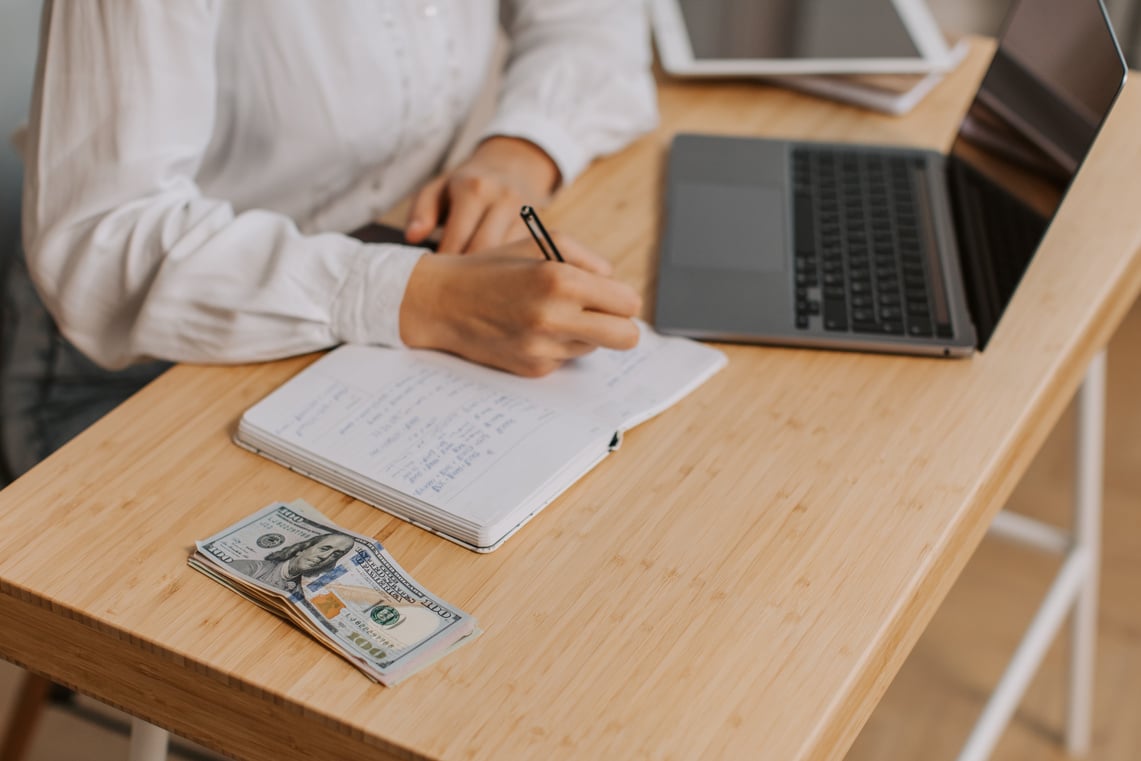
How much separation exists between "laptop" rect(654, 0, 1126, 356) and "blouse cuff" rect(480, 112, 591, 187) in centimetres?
9

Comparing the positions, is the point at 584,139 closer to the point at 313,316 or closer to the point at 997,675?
the point at 313,316

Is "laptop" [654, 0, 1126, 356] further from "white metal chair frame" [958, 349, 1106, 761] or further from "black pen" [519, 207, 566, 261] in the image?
"white metal chair frame" [958, 349, 1106, 761]

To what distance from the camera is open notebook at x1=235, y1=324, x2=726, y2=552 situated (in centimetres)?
80

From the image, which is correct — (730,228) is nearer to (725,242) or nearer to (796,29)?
(725,242)

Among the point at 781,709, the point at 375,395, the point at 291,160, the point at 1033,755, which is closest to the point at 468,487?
the point at 375,395

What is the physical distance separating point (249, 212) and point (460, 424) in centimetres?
27

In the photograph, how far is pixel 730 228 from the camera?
3.63 ft

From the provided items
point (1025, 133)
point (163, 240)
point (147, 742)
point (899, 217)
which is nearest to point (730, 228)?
point (899, 217)

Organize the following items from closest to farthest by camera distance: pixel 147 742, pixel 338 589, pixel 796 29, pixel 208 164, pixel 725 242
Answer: pixel 338 589 → pixel 147 742 → pixel 725 242 → pixel 208 164 → pixel 796 29

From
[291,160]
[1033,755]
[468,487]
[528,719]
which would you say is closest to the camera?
[528,719]

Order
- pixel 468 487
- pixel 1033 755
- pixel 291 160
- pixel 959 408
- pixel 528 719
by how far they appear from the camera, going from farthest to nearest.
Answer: pixel 1033 755 → pixel 291 160 → pixel 959 408 → pixel 468 487 → pixel 528 719

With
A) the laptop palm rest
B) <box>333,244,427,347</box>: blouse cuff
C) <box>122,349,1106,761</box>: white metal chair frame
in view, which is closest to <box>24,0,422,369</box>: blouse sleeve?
<box>333,244,427,347</box>: blouse cuff

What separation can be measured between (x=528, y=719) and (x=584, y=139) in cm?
72

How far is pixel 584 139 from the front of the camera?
4.05 ft
